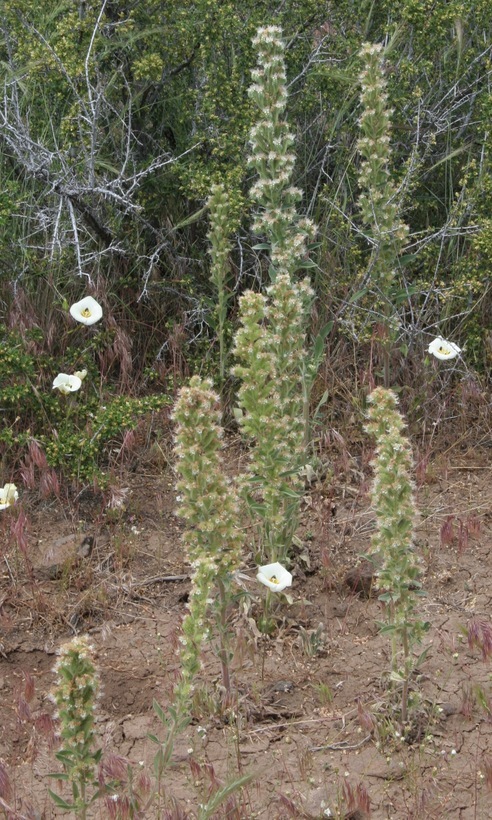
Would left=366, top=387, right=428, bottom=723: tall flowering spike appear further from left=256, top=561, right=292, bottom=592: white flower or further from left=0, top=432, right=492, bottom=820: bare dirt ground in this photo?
left=256, top=561, right=292, bottom=592: white flower

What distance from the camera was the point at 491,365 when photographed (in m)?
4.70

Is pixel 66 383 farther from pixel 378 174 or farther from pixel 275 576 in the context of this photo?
pixel 378 174

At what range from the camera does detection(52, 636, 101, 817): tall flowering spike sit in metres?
2.42

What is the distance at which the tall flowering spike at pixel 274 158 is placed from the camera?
3785 mm

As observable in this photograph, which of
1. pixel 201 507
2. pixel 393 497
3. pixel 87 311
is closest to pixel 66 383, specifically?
pixel 87 311

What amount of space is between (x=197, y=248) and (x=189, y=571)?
1.76 metres

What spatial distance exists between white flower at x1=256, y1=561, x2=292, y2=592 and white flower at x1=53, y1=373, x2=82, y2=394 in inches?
49.4

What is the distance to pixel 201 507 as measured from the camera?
296cm

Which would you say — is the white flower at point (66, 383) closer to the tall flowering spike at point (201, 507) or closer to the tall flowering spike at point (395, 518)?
the tall flowering spike at point (201, 507)

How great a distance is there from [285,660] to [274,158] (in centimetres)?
177

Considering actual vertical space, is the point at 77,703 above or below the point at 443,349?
above

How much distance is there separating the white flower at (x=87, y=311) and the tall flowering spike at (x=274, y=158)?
0.89 meters

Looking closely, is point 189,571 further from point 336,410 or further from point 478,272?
point 478,272

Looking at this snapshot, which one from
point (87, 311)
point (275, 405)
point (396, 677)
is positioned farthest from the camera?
point (87, 311)
